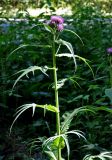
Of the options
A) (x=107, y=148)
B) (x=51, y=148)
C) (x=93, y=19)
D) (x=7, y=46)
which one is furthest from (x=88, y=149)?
(x=93, y=19)

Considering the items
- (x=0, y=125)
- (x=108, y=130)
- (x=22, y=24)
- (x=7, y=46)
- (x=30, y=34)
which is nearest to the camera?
(x=108, y=130)

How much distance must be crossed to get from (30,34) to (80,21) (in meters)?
0.92

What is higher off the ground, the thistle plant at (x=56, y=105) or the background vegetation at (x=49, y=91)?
the thistle plant at (x=56, y=105)

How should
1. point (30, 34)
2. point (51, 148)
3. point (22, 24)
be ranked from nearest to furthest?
1. point (51, 148)
2. point (30, 34)
3. point (22, 24)

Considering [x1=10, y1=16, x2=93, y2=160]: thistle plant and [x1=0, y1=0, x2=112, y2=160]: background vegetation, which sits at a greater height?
[x1=10, y1=16, x2=93, y2=160]: thistle plant

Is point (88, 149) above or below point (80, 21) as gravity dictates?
below

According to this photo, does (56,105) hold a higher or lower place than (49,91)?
higher

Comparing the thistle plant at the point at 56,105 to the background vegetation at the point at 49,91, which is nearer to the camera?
the thistle plant at the point at 56,105

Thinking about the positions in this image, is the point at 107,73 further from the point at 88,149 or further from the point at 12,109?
the point at 88,149

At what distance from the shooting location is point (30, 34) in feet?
16.0

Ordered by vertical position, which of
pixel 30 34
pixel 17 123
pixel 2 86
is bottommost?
pixel 17 123

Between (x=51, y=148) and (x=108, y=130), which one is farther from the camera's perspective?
(x=108, y=130)

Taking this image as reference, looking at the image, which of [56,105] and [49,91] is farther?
[49,91]

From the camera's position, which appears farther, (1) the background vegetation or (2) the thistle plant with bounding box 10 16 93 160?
(1) the background vegetation
